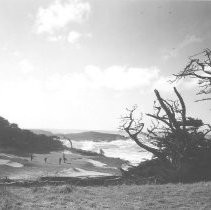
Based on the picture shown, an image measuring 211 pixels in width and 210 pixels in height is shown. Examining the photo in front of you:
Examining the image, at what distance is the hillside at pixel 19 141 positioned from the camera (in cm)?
5041

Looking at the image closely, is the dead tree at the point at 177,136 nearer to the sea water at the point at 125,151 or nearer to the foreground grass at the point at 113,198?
the foreground grass at the point at 113,198

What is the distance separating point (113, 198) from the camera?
1188 cm

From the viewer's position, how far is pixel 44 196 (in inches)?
491

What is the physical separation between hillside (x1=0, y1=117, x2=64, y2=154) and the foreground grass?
37313 mm

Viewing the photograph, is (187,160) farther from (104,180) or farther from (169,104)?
(104,180)

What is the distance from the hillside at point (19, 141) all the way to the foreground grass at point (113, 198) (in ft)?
122

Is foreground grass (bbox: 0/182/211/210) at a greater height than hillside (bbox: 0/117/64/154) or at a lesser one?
lesser

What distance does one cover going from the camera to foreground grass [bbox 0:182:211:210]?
10508 millimetres

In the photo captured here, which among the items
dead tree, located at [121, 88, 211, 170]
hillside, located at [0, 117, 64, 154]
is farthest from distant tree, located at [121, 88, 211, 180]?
hillside, located at [0, 117, 64, 154]

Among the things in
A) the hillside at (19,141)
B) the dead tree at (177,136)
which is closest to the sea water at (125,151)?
the hillside at (19,141)

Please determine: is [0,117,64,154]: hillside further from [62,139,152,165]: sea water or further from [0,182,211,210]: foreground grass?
[0,182,211,210]: foreground grass

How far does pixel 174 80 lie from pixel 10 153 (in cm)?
3610

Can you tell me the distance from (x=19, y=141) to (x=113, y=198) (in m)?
41.9

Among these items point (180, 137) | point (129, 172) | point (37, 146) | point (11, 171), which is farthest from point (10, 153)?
point (180, 137)
